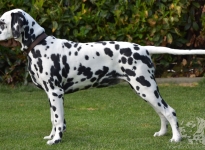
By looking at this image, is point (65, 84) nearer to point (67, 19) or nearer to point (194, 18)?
point (67, 19)

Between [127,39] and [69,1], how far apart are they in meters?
1.38

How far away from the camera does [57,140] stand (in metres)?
7.33

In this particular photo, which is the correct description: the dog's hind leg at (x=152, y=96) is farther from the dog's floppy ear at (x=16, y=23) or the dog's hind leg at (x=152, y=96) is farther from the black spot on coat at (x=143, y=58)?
the dog's floppy ear at (x=16, y=23)

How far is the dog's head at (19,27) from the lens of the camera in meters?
7.36

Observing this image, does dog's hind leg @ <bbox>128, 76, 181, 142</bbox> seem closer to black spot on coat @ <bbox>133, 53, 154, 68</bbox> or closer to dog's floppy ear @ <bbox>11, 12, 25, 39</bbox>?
black spot on coat @ <bbox>133, 53, 154, 68</bbox>

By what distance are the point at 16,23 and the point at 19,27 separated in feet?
0.20

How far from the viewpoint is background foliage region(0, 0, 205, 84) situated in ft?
39.1

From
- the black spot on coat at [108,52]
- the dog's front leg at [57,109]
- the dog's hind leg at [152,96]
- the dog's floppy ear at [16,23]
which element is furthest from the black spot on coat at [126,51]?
the dog's floppy ear at [16,23]

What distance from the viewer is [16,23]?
24.1 ft

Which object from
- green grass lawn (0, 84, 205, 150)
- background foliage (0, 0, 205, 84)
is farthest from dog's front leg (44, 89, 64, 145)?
background foliage (0, 0, 205, 84)

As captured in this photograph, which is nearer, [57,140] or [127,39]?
[57,140]

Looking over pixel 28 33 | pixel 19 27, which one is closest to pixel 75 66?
pixel 28 33

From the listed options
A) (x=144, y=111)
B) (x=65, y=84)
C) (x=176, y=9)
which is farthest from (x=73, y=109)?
(x=176, y=9)

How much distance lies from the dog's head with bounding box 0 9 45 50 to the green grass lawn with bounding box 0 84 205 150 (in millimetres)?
1268
